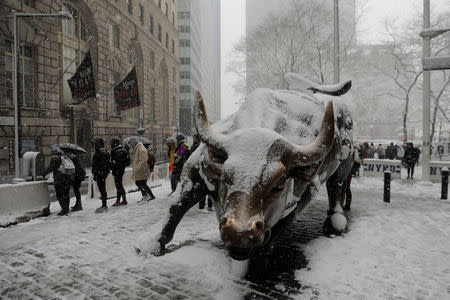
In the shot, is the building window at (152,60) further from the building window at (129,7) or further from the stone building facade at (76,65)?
the building window at (129,7)

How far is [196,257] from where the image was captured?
15.0ft

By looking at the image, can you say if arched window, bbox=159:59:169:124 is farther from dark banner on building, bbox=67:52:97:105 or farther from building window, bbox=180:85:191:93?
dark banner on building, bbox=67:52:97:105

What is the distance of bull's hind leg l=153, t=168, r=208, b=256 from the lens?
4.25 metres

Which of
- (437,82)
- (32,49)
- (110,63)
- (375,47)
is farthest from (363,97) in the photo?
(32,49)

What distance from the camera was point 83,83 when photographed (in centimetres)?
1290

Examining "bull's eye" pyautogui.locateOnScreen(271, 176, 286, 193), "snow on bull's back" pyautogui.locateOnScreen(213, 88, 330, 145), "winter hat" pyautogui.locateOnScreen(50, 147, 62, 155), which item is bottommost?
"bull's eye" pyautogui.locateOnScreen(271, 176, 286, 193)

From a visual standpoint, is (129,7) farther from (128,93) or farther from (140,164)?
(140,164)

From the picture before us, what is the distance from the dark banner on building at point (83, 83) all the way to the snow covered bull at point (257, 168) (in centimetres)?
1002

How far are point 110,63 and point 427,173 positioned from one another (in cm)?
2052

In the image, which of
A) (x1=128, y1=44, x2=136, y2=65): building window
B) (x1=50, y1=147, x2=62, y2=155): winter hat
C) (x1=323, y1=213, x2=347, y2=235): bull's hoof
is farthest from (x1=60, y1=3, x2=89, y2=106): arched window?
(x1=323, y1=213, x2=347, y2=235): bull's hoof

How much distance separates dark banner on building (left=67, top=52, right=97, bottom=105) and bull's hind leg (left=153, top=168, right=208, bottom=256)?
10157 mm

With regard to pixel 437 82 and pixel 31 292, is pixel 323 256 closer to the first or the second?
pixel 31 292

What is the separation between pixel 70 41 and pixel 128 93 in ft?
24.3

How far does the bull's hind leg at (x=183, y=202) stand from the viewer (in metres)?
4.25
